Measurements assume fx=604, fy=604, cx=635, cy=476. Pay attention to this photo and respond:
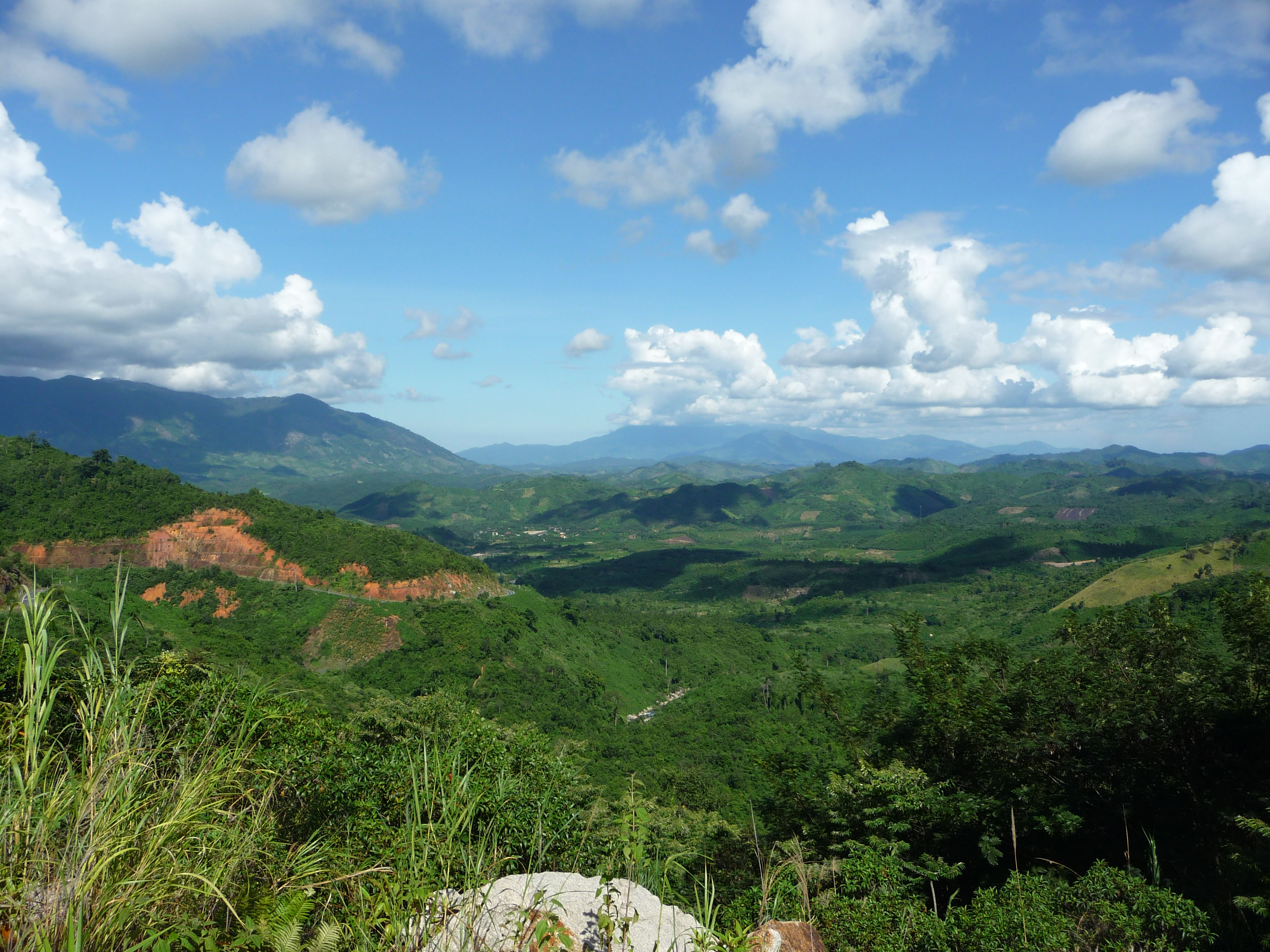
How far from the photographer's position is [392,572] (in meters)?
69.7

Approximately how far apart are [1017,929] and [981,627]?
382 feet

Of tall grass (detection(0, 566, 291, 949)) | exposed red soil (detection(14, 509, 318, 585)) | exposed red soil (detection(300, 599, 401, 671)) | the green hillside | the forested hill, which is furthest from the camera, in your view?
the forested hill

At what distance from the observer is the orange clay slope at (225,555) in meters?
65.4

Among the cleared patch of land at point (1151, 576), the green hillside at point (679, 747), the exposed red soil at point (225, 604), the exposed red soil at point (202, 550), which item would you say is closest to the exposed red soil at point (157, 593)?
the green hillside at point (679, 747)

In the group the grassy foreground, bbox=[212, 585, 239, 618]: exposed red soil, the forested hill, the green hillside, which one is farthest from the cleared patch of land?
bbox=[212, 585, 239, 618]: exposed red soil

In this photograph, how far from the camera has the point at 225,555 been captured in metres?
69.0

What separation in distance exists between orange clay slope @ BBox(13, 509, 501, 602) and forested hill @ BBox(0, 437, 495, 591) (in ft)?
0.39

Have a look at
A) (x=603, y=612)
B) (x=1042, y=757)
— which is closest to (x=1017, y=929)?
(x=1042, y=757)

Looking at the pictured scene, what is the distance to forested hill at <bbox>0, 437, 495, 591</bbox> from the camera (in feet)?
213

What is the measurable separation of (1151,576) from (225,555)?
135342 millimetres

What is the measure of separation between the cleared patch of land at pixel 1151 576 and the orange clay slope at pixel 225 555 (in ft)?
329

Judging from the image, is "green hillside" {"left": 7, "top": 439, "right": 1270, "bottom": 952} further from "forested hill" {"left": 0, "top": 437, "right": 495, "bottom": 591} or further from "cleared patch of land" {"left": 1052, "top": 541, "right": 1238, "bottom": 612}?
"cleared patch of land" {"left": 1052, "top": 541, "right": 1238, "bottom": 612}

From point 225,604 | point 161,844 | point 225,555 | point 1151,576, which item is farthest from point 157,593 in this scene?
point 1151,576

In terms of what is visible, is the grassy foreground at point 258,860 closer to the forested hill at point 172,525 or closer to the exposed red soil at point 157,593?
the exposed red soil at point 157,593
